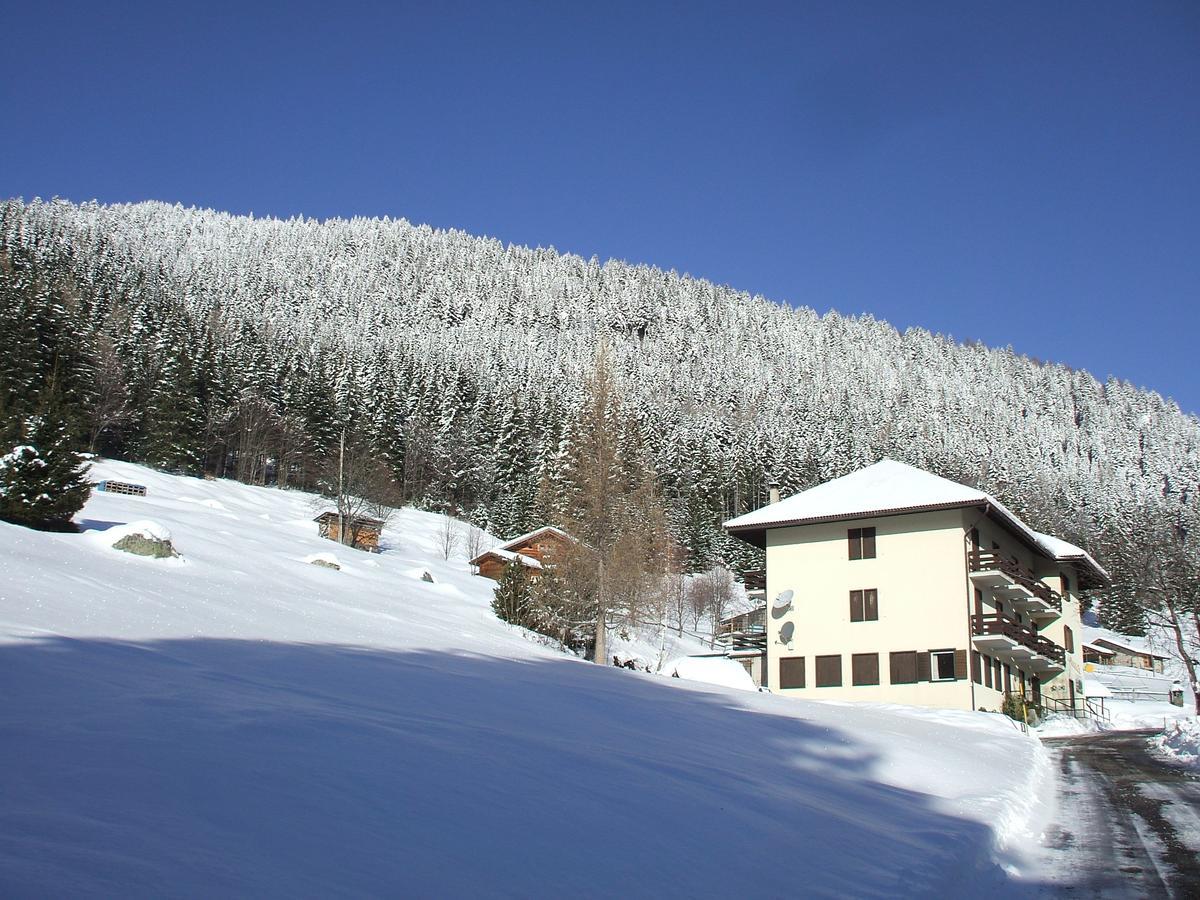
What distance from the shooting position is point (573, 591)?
33.0 metres

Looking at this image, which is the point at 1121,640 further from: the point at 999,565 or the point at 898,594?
the point at 898,594

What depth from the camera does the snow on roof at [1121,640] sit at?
80375mm

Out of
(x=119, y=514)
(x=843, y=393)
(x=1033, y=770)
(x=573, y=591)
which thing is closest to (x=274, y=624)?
(x=1033, y=770)

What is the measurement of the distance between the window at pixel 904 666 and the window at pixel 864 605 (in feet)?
5.36

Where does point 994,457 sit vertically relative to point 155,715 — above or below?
above

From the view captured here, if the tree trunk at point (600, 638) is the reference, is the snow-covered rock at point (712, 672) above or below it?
below

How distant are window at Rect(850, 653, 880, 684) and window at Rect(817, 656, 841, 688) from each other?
23.0 inches

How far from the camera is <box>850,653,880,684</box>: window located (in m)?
35.1

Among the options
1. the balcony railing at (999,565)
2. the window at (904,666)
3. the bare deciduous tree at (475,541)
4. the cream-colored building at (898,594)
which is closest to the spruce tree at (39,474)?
the cream-colored building at (898,594)

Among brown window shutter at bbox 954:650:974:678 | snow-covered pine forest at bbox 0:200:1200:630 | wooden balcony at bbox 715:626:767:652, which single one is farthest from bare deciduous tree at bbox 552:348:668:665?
brown window shutter at bbox 954:650:974:678

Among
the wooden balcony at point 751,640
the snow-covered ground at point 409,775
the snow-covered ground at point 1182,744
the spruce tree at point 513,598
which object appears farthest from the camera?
the wooden balcony at point 751,640

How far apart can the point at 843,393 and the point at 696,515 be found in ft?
282

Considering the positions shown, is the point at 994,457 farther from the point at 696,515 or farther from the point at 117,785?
the point at 117,785

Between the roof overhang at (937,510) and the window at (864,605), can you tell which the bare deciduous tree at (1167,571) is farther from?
the window at (864,605)
